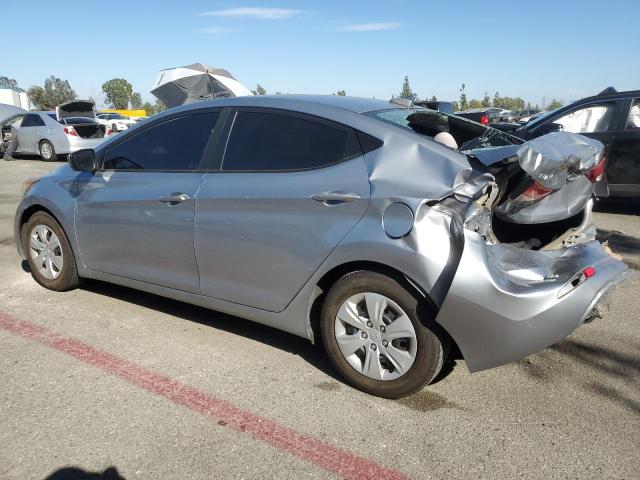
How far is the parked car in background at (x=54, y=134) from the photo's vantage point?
16.4m

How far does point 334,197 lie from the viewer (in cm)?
308

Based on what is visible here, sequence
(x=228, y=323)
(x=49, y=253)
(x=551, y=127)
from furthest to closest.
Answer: (x=551, y=127) → (x=49, y=253) → (x=228, y=323)

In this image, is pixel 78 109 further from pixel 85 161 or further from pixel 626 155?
pixel 626 155

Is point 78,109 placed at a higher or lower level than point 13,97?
higher

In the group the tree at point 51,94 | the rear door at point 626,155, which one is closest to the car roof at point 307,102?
the rear door at point 626,155

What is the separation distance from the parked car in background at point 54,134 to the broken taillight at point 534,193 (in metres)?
15.1

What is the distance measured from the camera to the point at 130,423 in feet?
9.43

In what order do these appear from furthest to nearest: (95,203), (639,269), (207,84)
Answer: (207,84)
(639,269)
(95,203)

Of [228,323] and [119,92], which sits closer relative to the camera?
[228,323]

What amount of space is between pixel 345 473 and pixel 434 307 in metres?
0.93

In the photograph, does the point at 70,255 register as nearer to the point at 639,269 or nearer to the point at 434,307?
the point at 434,307

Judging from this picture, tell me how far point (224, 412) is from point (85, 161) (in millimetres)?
2426

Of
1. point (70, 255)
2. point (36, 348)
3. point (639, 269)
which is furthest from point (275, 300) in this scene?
point (639, 269)

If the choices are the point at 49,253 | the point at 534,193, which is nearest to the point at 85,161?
the point at 49,253
